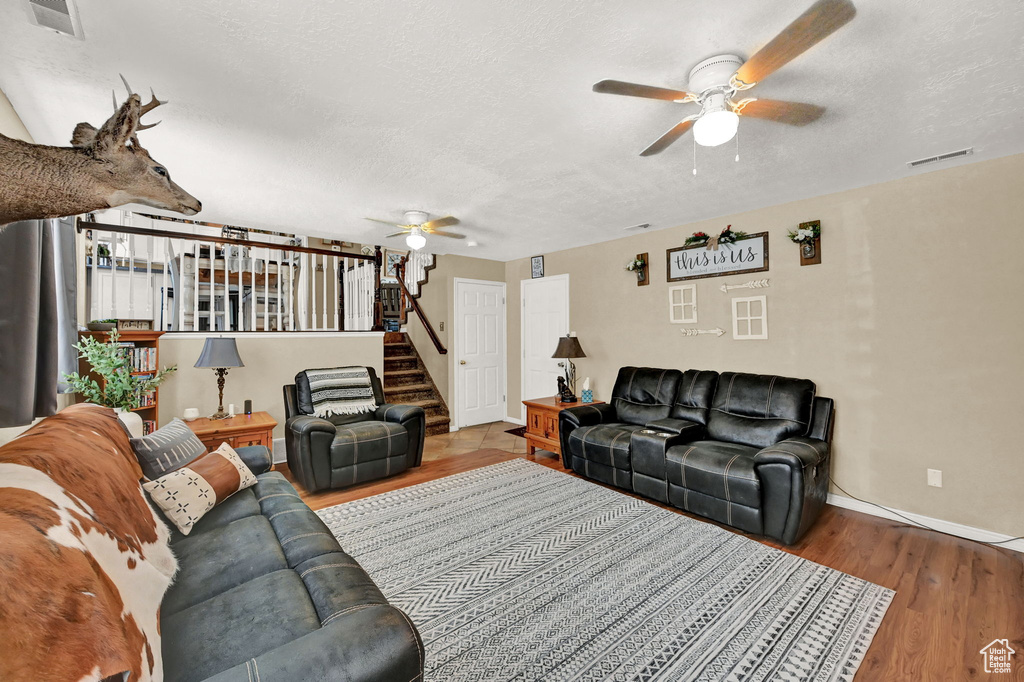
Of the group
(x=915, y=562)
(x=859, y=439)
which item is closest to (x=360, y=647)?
(x=915, y=562)

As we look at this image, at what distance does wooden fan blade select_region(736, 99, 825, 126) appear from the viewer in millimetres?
1872

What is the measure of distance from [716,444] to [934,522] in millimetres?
1385

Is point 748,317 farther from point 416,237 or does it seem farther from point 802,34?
point 416,237

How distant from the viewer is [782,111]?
1951 millimetres

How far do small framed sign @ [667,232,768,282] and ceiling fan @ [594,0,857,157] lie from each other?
169 centimetres

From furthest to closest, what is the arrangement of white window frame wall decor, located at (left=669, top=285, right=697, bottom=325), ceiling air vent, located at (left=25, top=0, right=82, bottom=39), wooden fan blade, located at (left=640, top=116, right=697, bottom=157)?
1. white window frame wall decor, located at (left=669, top=285, right=697, bottom=325)
2. wooden fan blade, located at (left=640, top=116, right=697, bottom=157)
3. ceiling air vent, located at (left=25, top=0, right=82, bottom=39)

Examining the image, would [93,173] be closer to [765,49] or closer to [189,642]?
[189,642]

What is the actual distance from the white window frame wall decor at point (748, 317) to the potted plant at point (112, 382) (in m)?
4.69

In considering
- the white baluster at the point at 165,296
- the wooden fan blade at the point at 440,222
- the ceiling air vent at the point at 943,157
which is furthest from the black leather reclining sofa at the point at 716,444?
the white baluster at the point at 165,296

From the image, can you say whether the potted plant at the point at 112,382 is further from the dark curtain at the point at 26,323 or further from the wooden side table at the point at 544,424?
the wooden side table at the point at 544,424

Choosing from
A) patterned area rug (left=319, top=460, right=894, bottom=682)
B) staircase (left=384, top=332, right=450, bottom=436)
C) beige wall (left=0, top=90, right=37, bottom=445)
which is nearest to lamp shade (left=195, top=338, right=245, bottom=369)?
beige wall (left=0, top=90, right=37, bottom=445)

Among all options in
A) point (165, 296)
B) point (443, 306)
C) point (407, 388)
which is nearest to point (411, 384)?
point (407, 388)

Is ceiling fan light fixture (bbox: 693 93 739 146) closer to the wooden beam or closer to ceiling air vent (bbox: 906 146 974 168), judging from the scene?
ceiling air vent (bbox: 906 146 974 168)

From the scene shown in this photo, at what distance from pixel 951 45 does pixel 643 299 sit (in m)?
3.01
